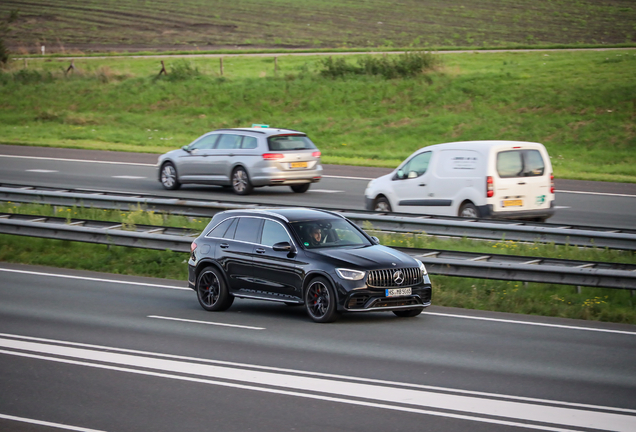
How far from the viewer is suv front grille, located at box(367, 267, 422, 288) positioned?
1149 cm

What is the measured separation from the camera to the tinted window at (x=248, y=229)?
12.8 meters

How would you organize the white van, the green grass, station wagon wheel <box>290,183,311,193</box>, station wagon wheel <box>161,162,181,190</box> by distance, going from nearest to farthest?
1. the white van
2. station wagon wheel <box>290,183,311,193</box>
3. station wagon wheel <box>161,162,181,190</box>
4. the green grass

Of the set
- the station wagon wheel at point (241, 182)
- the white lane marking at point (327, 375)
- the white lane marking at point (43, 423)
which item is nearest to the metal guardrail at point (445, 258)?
the white lane marking at point (327, 375)

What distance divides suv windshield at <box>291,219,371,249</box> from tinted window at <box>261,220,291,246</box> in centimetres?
17

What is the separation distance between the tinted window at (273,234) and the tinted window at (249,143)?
39.0ft

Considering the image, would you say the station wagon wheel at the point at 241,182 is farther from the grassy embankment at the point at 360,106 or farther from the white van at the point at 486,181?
the grassy embankment at the point at 360,106

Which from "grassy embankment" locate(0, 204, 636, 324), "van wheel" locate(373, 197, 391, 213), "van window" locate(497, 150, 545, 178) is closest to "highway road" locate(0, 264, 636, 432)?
"grassy embankment" locate(0, 204, 636, 324)

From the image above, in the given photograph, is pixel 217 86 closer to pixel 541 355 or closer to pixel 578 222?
pixel 578 222

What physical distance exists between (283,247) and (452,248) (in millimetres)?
4372

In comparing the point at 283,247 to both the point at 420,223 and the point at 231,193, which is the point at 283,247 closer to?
the point at 420,223

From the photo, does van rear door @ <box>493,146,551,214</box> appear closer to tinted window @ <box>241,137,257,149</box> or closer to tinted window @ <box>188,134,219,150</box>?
tinted window @ <box>241,137,257,149</box>

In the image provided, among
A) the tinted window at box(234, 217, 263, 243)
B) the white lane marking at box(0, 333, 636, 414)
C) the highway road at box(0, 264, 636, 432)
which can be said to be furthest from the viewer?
the tinted window at box(234, 217, 263, 243)

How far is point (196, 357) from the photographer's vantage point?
32.5ft

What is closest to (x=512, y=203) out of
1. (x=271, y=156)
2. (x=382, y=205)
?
(x=382, y=205)
